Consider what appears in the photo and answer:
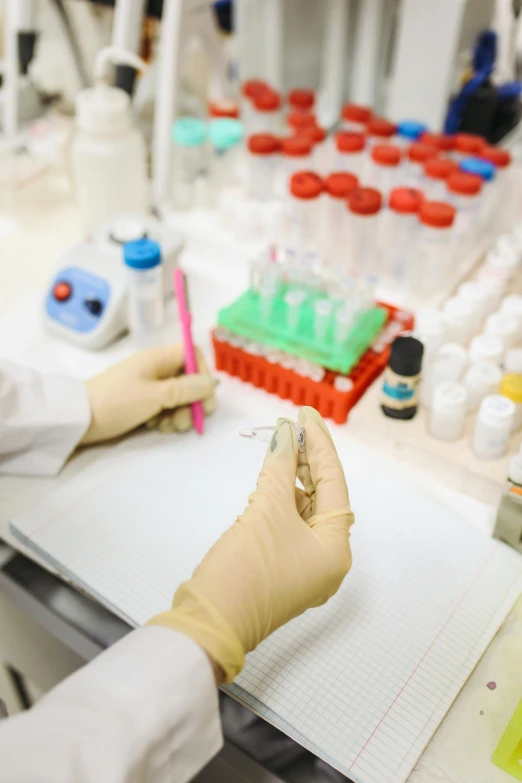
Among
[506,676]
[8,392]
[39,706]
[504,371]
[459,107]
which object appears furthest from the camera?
[459,107]

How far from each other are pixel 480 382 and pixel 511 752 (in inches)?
22.5

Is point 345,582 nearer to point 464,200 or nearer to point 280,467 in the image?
point 280,467

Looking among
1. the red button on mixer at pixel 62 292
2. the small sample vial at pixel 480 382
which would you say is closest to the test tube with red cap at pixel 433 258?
the small sample vial at pixel 480 382

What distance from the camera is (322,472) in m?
0.85

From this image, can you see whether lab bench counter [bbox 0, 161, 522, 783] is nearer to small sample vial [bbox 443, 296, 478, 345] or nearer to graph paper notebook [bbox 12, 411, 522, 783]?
graph paper notebook [bbox 12, 411, 522, 783]

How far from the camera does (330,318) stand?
3.97ft

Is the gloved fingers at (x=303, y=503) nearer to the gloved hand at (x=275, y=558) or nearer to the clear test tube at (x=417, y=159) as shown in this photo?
the gloved hand at (x=275, y=558)

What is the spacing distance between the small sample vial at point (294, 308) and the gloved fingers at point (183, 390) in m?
0.19

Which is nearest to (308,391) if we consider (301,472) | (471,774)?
(301,472)

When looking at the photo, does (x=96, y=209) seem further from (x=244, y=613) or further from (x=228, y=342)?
(x=244, y=613)

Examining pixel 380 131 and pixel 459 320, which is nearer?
pixel 459 320

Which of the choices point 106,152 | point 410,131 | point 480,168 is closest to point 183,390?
point 106,152

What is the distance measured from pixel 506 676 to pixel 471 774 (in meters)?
0.13

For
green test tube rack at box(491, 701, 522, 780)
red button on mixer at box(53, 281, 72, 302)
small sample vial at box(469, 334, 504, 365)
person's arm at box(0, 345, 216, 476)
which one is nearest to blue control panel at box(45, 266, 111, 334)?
red button on mixer at box(53, 281, 72, 302)
